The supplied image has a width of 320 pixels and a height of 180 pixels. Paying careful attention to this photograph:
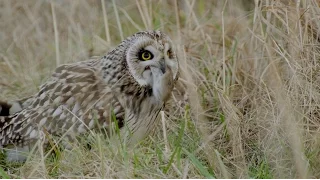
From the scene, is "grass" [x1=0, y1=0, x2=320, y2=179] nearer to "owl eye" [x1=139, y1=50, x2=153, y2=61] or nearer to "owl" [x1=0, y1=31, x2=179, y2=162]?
"owl" [x1=0, y1=31, x2=179, y2=162]

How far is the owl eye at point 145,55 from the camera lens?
3.58 m

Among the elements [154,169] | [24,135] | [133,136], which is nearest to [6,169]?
[24,135]

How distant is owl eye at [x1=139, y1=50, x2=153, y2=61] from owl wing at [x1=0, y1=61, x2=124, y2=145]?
0.31 metres

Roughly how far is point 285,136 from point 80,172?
1.08 meters

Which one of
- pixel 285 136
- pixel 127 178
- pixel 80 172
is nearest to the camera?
pixel 127 178

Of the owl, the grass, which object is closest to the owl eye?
the owl

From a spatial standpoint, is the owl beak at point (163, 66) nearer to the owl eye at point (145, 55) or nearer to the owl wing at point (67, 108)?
the owl eye at point (145, 55)

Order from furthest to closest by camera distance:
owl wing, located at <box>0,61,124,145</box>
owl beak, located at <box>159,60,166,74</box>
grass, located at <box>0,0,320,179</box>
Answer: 1. owl wing, located at <box>0,61,124,145</box>
2. owl beak, located at <box>159,60,166,74</box>
3. grass, located at <box>0,0,320,179</box>

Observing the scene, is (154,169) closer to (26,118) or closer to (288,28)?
(26,118)

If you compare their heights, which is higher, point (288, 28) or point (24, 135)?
point (288, 28)

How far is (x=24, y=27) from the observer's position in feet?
18.4

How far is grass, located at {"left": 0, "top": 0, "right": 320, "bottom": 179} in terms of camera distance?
325cm

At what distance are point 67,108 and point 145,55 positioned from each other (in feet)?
1.80

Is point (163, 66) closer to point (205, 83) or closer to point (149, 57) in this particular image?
point (149, 57)
